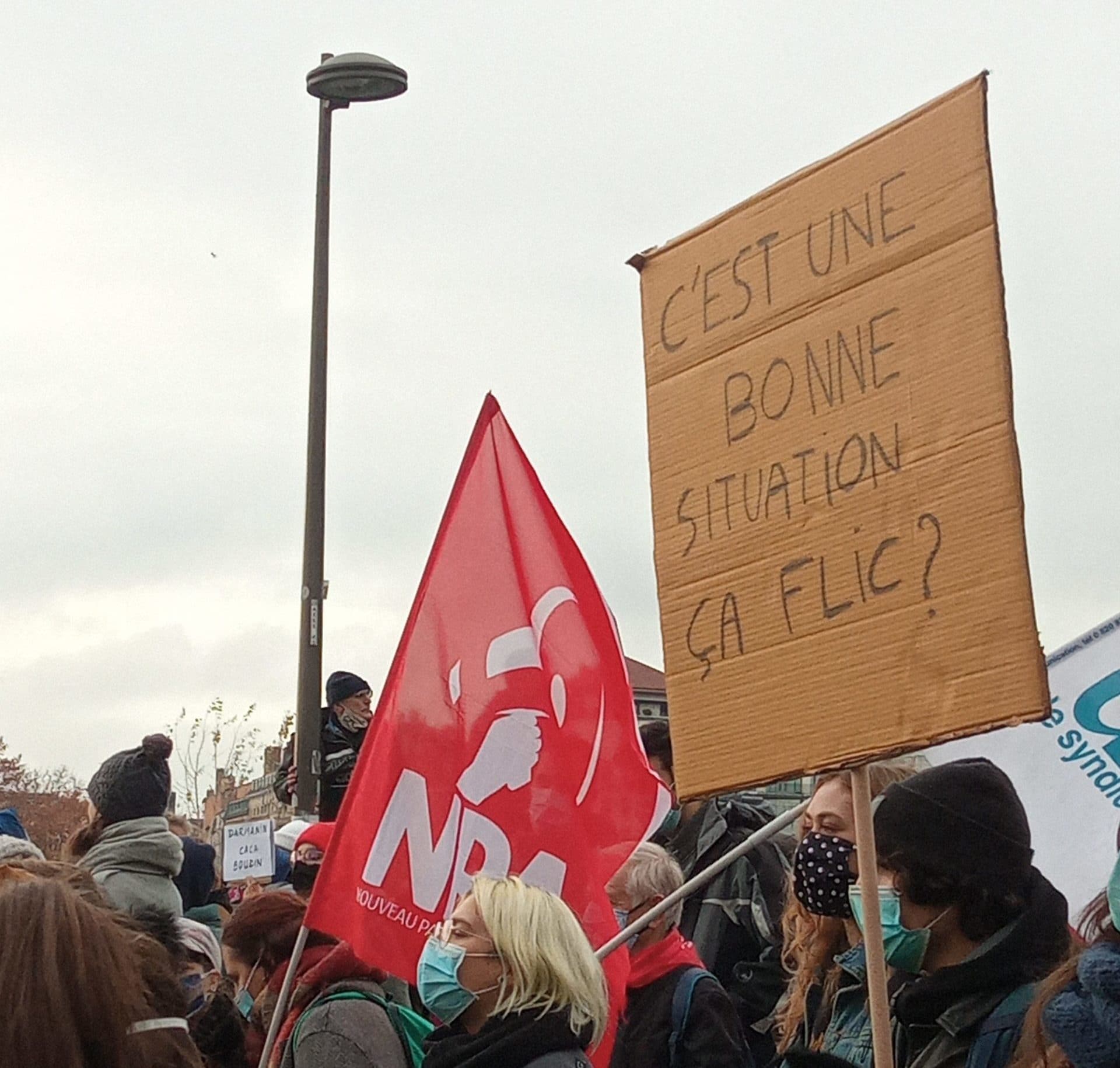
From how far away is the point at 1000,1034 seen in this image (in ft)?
11.4

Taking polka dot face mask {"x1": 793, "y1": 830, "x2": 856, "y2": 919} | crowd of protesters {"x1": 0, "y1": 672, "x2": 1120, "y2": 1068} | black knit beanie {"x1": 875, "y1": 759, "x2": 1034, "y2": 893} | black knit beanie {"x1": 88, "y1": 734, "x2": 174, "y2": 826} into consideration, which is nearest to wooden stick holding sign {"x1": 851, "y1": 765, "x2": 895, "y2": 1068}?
crowd of protesters {"x1": 0, "y1": 672, "x2": 1120, "y2": 1068}

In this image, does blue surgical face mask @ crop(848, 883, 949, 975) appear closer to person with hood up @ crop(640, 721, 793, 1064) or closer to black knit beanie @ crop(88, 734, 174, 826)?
person with hood up @ crop(640, 721, 793, 1064)

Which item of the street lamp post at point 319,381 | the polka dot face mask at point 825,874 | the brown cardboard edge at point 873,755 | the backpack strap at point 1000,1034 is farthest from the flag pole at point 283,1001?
the street lamp post at point 319,381

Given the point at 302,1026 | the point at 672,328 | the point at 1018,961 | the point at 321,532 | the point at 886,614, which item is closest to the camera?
the point at 886,614

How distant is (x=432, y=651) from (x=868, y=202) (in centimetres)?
218

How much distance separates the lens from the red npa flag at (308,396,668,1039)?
195 inches

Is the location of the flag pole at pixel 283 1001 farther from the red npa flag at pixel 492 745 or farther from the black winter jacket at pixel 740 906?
the black winter jacket at pixel 740 906

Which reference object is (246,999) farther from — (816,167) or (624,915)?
(816,167)

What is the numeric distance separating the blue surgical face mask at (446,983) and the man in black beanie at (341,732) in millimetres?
2958

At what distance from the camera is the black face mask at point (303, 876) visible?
19.3 feet

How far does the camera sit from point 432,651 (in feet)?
17.1

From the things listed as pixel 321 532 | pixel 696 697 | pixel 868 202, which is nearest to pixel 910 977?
pixel 696 697

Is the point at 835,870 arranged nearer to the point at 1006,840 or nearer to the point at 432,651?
the point at 1006,840

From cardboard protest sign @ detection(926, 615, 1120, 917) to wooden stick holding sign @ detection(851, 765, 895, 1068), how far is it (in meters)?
1.99
